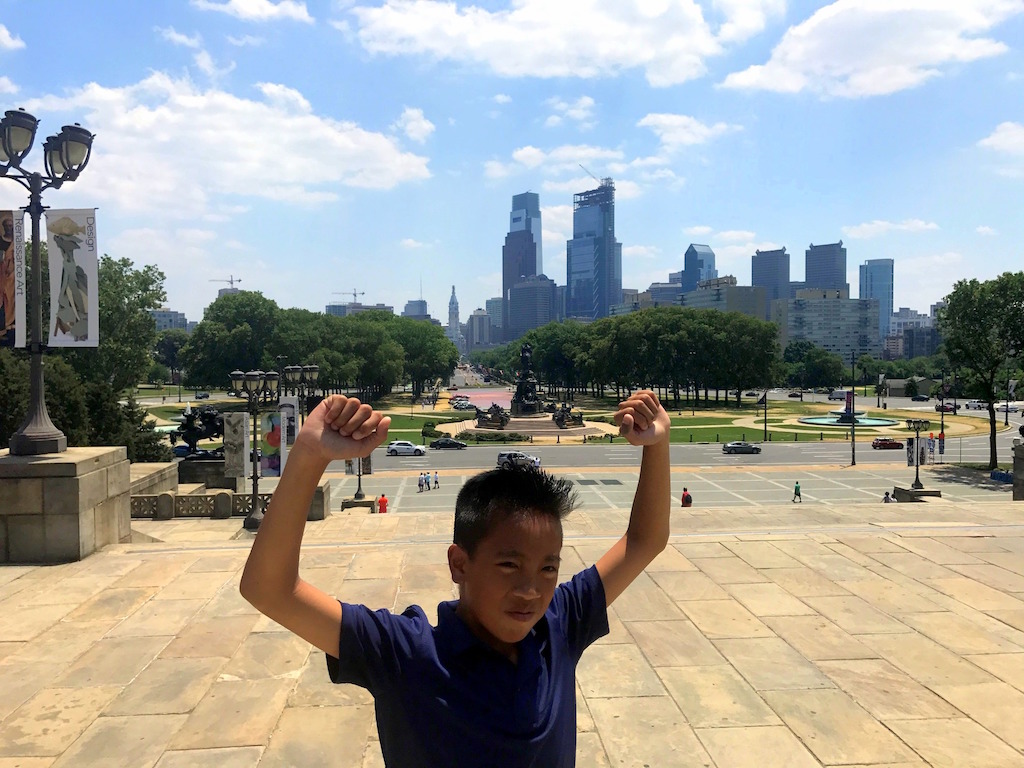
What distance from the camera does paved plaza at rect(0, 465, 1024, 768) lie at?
503 centimetres

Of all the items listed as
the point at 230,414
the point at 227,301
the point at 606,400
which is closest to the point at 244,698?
the point at 230,414

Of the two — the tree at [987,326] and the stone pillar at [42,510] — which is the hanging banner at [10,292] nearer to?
the stone pillar at [42,510]

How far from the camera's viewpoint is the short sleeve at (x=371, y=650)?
213 cm

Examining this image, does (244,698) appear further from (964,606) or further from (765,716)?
(964,606)

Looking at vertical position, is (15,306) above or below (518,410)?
above

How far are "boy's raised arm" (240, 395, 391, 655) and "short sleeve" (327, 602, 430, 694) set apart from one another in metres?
0.04

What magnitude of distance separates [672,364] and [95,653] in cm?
7878

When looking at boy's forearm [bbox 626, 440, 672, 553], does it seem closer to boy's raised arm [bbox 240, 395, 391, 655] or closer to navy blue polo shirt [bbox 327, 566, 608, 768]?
navy blue polo shirt [bbox 327, 566, 608, 768]

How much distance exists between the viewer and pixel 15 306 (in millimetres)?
10641

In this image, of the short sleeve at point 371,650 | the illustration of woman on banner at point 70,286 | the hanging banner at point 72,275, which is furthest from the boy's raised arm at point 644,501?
the illustration of woman on banner at point 70,286

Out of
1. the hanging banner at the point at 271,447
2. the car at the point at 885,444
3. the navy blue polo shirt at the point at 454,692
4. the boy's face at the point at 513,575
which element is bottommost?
the car at the point at 885,444

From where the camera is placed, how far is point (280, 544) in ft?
7.06

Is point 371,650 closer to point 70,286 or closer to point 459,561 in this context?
point 459,561

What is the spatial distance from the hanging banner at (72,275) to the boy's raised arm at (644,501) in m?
10.6
